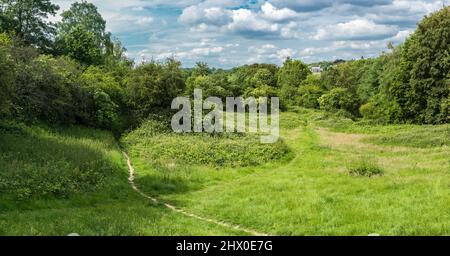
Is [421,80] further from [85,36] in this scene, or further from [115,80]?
[85,36]

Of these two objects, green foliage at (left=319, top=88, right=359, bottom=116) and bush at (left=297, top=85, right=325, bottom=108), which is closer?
green foliage at (left=319, top=88, right=359, bottom=116)

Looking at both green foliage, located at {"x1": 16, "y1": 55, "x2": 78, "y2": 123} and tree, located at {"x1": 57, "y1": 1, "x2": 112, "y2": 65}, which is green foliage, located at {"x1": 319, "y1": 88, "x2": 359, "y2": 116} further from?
green foliage, located at {"x1": 16, "y1": 55, "x2": 78, "y2": 123}

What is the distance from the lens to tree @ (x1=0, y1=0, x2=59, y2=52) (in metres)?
53.6

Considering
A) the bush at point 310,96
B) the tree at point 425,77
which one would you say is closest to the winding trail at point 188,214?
the tree at point 425,77

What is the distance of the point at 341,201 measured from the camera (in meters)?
18.8

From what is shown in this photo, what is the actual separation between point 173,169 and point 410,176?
1402 cm

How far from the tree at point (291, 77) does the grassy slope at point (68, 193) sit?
2674 inches

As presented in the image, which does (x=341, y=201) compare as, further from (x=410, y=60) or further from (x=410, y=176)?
(x=410, y=60)

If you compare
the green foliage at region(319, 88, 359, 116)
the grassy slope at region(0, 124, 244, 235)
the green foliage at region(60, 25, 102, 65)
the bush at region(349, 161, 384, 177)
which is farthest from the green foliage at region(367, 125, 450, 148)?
the green foliage at region(60, 25, 102, 65)

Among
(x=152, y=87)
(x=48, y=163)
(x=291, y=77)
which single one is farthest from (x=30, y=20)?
(x=291, y=77)

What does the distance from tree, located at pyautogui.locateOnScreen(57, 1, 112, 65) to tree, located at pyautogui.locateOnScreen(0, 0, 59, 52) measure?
226 centimetres

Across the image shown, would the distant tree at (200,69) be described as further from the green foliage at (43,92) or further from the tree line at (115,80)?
the green foliage at (43,92)

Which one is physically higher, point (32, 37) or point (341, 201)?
point (32, 37)
